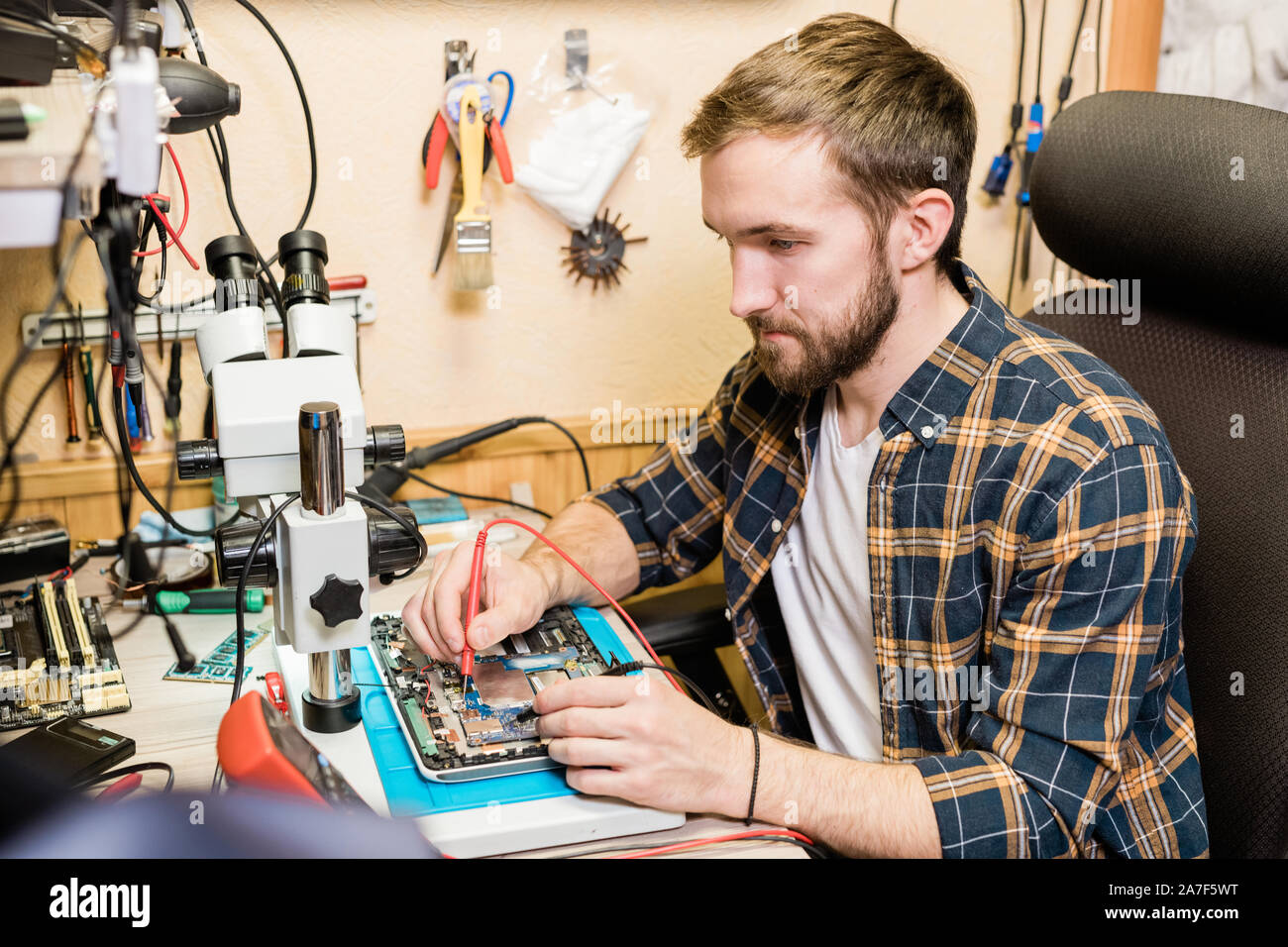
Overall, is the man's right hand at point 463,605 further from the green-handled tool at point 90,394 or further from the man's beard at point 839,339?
the green-handled tool at point 90,394

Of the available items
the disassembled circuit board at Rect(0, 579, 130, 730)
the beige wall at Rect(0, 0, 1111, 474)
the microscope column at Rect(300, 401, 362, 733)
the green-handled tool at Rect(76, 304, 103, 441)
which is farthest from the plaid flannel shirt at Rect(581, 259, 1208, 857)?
the green-handled tool at Rect(76, 304, 103, 441)

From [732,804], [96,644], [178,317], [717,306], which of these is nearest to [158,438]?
[178,317]

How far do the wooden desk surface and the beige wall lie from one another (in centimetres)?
30

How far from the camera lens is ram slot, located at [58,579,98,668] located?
102cm

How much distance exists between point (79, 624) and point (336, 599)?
1.56ft

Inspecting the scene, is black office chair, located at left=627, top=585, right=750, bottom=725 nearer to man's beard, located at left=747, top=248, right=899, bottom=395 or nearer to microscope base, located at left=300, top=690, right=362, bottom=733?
man's beard, located at left=747, top=248, right=899, bottom=395

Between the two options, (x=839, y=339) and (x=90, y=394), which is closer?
(x=839, y=339)

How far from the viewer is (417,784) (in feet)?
2.65

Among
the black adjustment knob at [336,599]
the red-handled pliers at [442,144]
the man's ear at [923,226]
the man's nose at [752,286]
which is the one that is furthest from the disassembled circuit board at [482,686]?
the red-handled pliers at [442,144]

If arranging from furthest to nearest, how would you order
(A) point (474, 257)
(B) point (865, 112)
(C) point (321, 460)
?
(A) point (474, 257)
(B) point (865, 112)
(C) point (321, 460)

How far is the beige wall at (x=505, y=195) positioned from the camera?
1.32m

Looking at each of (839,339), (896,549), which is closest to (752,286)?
(839,339)

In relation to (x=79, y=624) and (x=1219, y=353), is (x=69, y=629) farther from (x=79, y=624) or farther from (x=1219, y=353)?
(x=1219, y=353)

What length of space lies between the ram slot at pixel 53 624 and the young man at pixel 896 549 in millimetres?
346
